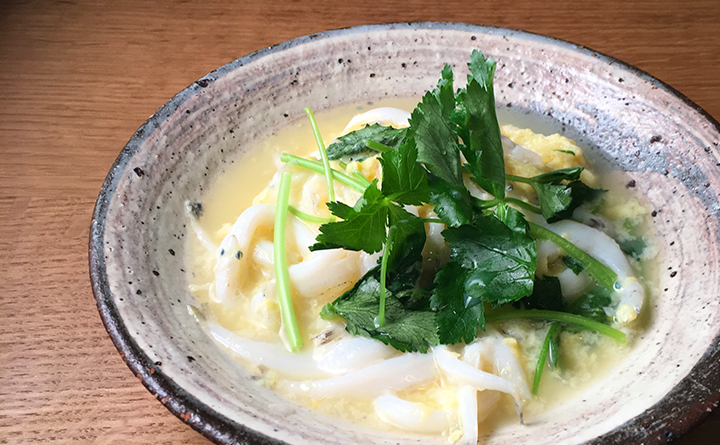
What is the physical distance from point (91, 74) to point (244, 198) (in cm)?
124

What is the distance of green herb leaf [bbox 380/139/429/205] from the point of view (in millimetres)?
1370

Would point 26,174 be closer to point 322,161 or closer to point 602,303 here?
point 322,161

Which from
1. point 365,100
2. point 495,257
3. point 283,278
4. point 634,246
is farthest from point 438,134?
point 365,100

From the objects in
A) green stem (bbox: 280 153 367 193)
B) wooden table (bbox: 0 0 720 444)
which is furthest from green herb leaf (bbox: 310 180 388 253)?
wooden table (bbox: 0 0 720 444)

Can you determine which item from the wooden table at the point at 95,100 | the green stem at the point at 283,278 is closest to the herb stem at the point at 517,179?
the green stem at the point at 283,278

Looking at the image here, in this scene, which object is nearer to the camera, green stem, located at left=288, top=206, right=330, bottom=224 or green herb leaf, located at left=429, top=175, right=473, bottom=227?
green herb leaf, located at left=429, top=175, right=473, bottom=227

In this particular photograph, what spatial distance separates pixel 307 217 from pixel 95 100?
4.66 feet

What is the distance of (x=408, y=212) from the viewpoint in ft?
4.86

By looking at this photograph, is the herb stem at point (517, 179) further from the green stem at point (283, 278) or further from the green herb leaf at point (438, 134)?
the green stem at point (283, 278)

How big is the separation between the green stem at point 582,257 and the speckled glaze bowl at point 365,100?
0.48ft

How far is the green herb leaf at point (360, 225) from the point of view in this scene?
137 cm

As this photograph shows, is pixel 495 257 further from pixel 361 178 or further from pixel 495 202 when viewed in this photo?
pixel 361 178

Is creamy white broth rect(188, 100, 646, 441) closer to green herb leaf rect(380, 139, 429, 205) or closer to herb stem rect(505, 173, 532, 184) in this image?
herb stem rect(505, 173, 532, 184)

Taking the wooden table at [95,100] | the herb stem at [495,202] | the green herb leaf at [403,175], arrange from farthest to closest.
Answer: the wooden table at [95,100]
the herb stem at [495,202]
the green herb leaf at [403,175]
